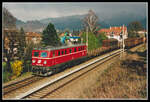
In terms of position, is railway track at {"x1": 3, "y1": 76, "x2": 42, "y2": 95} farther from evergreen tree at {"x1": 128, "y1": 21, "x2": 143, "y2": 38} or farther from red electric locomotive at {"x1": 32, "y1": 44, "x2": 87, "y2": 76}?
evergreen tree at {"x1": 128, "y1": 21, "x2": 143, "y2": 38}

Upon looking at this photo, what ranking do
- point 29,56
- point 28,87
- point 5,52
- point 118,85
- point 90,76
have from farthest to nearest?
point 29,56 → point 5,52 → point 90,76 → point 28,87 → point 118,85

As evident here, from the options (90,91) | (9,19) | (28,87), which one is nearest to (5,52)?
(9,19)

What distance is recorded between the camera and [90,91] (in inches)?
464

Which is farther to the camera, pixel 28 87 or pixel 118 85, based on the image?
pixel 28 87

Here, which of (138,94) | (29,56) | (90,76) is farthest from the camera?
(29,56)

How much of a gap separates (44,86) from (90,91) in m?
4.19

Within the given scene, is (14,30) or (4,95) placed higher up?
(14,30)

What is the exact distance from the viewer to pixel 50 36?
106 ft

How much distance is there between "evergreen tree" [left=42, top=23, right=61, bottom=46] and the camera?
32.0m

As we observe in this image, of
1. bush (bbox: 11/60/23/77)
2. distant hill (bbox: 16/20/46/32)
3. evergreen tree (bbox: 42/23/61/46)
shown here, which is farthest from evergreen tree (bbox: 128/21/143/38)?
bush (bbox: 11/60/23/77)

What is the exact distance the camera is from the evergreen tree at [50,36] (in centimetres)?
3203

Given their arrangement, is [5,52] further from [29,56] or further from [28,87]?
[28,87]

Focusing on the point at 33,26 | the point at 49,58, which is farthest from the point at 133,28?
the point at 49,58

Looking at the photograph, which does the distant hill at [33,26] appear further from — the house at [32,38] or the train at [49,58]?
the train at [49,58]
